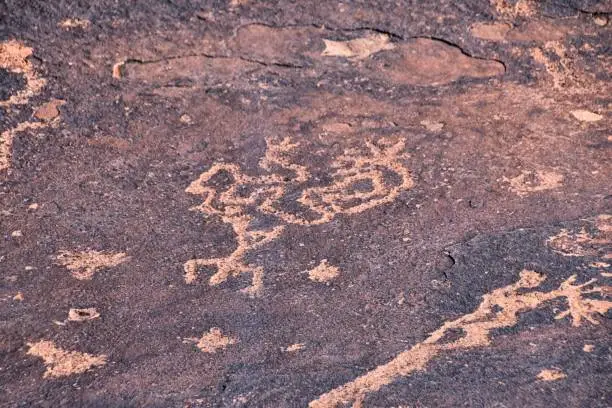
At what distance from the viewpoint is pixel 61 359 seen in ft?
9.27

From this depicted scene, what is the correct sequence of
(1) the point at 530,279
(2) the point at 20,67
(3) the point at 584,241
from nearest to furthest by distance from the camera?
(1) the point at 530,279 → (3) the point at 584,241 → (2) the point at 20,67

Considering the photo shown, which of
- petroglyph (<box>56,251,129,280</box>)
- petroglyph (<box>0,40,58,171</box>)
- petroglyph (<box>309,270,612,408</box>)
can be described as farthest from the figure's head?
petroglyph (<box>0,40,58,171</box>)

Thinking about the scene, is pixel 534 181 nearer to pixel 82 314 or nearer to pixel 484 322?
pixel 484 322

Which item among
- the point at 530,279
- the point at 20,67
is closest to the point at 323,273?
the point at 530,279

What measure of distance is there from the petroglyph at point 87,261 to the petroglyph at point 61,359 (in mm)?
380

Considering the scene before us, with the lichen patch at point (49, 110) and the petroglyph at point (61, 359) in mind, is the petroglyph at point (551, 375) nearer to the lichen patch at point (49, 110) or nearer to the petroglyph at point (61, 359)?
the petroglyph at point (61, 359)

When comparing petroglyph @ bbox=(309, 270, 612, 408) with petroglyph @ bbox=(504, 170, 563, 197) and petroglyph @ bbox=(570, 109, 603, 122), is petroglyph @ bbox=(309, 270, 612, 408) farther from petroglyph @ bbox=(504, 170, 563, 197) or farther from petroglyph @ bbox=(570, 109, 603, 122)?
petroglyph @ bbox=(570, 109, 603, 122)

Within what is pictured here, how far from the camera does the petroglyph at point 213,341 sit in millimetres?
2896

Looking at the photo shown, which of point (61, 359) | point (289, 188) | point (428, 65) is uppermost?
point (428, 65)

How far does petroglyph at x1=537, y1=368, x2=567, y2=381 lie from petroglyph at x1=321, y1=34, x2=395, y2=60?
7.15 feet

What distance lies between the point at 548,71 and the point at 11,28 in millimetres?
2742

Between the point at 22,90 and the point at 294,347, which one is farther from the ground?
the point at 22,90

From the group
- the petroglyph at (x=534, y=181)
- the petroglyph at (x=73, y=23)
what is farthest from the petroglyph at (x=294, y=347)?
the petroglyph at (x=73, y=23)

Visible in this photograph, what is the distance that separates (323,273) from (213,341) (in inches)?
21.3
